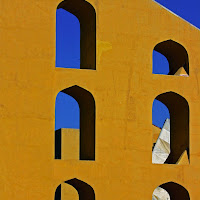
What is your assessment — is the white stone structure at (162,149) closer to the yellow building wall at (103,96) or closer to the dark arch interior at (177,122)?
the dark arch interior at (177,122)

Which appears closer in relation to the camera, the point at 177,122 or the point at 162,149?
the point at 177,122

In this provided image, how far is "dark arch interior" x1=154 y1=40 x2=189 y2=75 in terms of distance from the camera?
1383 centimetres

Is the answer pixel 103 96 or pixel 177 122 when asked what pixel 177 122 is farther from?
pixel 103 96

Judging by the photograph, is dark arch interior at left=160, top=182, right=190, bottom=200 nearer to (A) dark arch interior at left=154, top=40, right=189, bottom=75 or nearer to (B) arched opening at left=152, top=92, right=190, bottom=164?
(B) arched opening at left=152, top=92, right=190, bottom=164

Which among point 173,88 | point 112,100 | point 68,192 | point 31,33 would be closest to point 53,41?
point 31,33

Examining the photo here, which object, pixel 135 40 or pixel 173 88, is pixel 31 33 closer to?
pixel 135 40

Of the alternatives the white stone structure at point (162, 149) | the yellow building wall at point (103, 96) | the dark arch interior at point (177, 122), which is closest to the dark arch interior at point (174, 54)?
the yellow building wall at point (103, 96)

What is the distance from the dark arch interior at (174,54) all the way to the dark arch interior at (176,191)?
92.1 inches

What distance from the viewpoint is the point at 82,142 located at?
45.3 ft

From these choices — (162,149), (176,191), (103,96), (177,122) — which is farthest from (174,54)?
(162,149)

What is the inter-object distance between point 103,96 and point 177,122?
2.01 meters

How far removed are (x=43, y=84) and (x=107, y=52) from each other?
1.44m

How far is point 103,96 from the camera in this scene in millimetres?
13000

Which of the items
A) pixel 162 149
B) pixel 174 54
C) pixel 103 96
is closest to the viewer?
pixel 103 96
